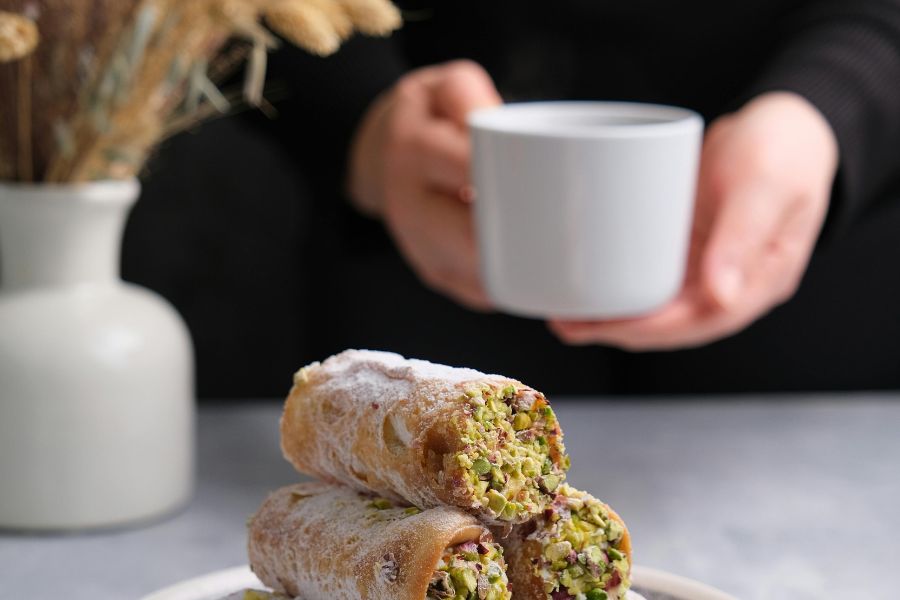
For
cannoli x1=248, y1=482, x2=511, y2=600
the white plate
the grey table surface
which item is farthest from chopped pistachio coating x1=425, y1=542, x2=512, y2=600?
the grey table surface

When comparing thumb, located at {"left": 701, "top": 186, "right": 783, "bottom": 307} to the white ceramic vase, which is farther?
thumb, located at {"left": 701, "top": 186, "right": 783, "bottom": 307}

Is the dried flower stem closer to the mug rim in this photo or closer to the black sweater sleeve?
the mug rim

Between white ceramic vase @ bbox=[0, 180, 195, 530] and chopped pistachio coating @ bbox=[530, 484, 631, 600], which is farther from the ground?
chopped pistachio coating @ bbox=[530, 484, 631, 600]

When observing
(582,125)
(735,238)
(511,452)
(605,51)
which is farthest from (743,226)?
(511,452)

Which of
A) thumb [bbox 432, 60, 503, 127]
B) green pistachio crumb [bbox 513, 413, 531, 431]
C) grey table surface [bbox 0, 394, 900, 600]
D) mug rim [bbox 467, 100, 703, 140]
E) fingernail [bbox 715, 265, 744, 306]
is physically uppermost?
mug rim [bbox 467, 100, 703, 140]

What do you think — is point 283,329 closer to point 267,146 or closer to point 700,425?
point 267,146

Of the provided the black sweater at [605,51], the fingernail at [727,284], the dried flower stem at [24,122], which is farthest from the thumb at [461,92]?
the dried flower stem at [24,122]

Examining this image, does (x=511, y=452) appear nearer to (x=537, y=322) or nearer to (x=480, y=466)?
(x=480, y=466)

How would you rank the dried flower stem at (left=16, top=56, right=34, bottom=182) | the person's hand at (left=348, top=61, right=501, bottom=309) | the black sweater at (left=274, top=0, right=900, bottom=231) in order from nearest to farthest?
the dried flower stem at (left=16, top=56, right=34, bottom=182)
the person's hand at (left=348, top=61, right=501, bottom=309)
the black sweater at (left=274, top=0, right=900, bottom=231)
